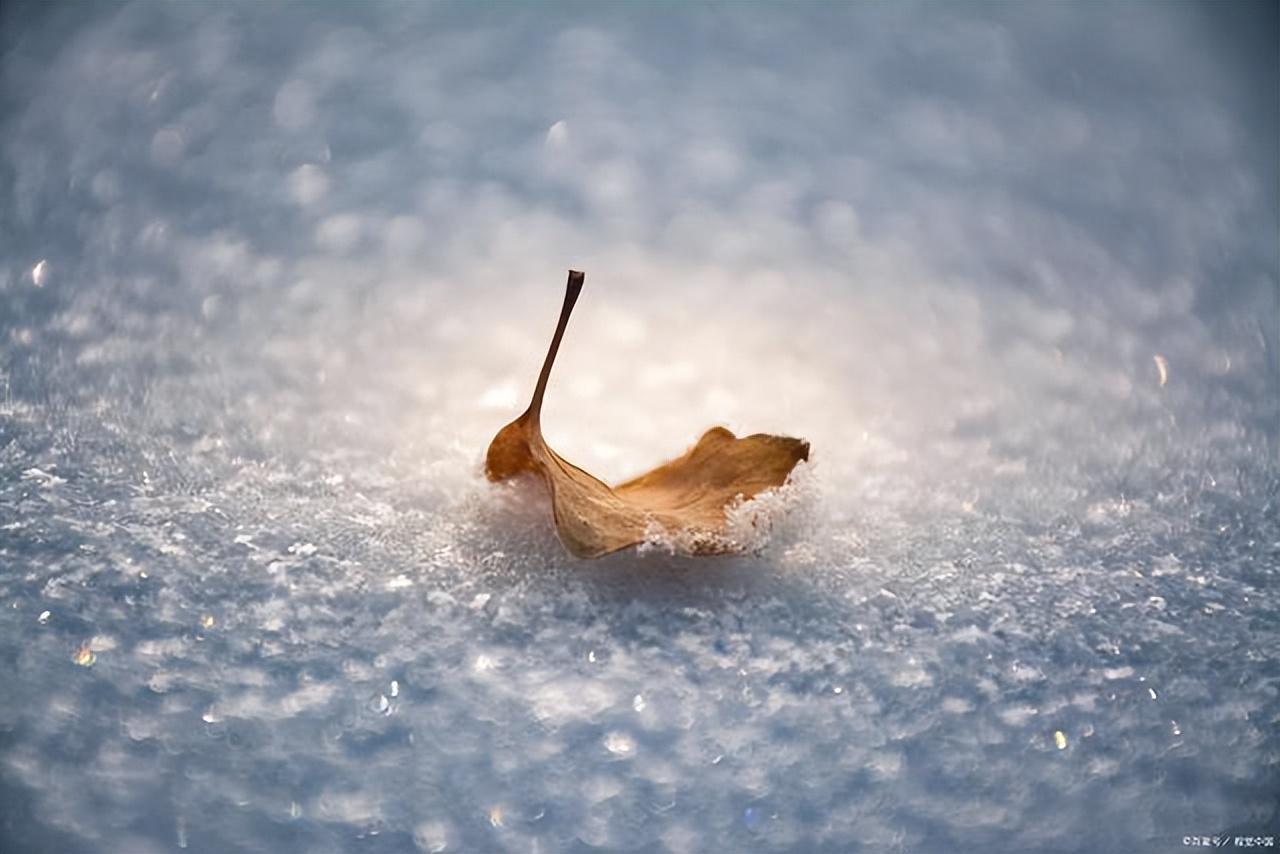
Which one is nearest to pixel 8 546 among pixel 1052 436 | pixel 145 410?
pixel 145 410

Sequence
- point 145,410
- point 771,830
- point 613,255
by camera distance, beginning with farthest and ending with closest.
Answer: point 613,255 < point 145,410 < point 771,830

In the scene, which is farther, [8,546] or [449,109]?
[449,109]

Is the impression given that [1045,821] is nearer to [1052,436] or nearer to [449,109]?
[1052,436]

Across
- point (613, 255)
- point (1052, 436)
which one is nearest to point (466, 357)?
point (613, 255)

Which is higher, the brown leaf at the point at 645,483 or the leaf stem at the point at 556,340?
the leaf stem at the point at 556,340

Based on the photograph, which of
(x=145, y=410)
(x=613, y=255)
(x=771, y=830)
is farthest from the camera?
(x=613, y=255)

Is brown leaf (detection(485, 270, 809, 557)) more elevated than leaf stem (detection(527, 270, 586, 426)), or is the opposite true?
leaf stem (detection(527, 270, 586, 426))

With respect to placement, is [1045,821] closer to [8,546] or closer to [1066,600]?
[1066,600]
